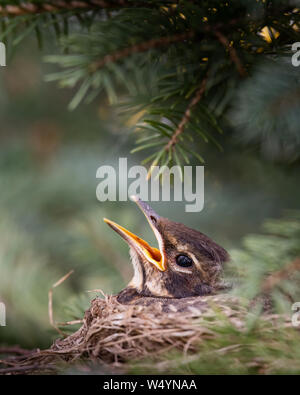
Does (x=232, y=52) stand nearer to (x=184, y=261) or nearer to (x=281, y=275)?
(x=281, y=275)

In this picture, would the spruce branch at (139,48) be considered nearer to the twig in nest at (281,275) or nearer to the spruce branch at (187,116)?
the spruce branch at (187,116)

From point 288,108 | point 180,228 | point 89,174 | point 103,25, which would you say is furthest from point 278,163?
point 89,174

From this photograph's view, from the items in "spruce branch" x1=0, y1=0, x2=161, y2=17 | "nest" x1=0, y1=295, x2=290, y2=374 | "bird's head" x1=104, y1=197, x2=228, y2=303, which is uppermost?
"spruce branch" x1=0, y1=0, x2=161, y2=17

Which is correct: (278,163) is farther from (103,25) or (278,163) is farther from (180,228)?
(103,25)

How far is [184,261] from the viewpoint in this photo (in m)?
1.67

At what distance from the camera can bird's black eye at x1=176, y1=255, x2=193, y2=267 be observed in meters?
1.67

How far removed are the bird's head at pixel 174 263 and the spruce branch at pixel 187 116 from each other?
0.47 m

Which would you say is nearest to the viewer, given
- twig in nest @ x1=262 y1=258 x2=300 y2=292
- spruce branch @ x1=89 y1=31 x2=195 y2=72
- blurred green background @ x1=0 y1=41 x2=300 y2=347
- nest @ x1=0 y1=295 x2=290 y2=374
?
twig in nest @ x1=262 y1=258 x2=300 y2=292

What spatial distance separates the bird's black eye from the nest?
30 cm

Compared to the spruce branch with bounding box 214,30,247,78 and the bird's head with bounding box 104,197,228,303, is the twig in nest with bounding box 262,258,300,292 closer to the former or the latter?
the spruce branch with bounding box 214,30,247,78

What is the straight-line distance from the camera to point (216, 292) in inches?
61.7

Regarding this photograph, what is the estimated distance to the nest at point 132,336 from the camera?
1.15 meters

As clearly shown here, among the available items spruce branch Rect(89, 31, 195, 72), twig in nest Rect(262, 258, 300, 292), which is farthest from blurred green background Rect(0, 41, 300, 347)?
twig in nest Rect(262, 258, 300, 292)

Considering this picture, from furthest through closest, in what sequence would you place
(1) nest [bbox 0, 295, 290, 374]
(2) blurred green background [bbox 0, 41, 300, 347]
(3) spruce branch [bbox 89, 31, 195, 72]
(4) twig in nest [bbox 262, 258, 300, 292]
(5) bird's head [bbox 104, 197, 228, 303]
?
(2) blurred green background [bbox 0, 41, 300, 347]
(5) bird's head [bbox 104, 197, 228, 303]
(1) nest [bbox 0, 295, 290, 374]
(3) spruce branch [bbox 89, 31, 195, 72]
(4) twig in nest [bbox 262, 258, 300, 292]
